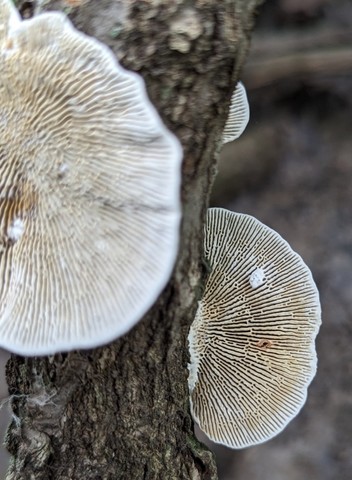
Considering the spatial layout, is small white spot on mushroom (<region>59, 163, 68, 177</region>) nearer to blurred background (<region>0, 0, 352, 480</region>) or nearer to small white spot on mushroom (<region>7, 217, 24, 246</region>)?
small white spot on mushroom (<region>7, 217, 24, 246</region>)

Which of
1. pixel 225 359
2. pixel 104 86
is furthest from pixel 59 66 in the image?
pixel 225 359

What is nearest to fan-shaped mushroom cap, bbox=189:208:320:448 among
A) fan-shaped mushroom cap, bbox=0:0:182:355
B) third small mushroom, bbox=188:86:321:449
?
third small mushroom, bbox=188:86:321:449

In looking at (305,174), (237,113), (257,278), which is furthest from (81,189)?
(305,174)

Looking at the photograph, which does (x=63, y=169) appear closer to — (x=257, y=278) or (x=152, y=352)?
(x=152, y=352)

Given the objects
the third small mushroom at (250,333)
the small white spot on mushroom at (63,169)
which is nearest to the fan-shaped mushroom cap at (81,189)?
the small white spot on mushroom at (63,169)

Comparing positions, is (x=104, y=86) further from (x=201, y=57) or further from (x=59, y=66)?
(x=201, y=57)

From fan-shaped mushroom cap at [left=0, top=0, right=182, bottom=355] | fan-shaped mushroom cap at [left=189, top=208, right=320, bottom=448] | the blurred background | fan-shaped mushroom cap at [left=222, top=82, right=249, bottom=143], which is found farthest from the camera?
the blurred background

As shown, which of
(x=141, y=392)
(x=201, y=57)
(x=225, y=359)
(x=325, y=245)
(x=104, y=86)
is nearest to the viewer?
(x=104, y=86)

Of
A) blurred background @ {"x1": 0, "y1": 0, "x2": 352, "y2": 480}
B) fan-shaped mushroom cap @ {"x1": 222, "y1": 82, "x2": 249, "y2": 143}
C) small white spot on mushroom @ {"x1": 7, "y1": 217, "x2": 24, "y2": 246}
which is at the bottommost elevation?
blurred background @ {"x1": 0, "y1": 0, "x2": 352, "y2": 480}
